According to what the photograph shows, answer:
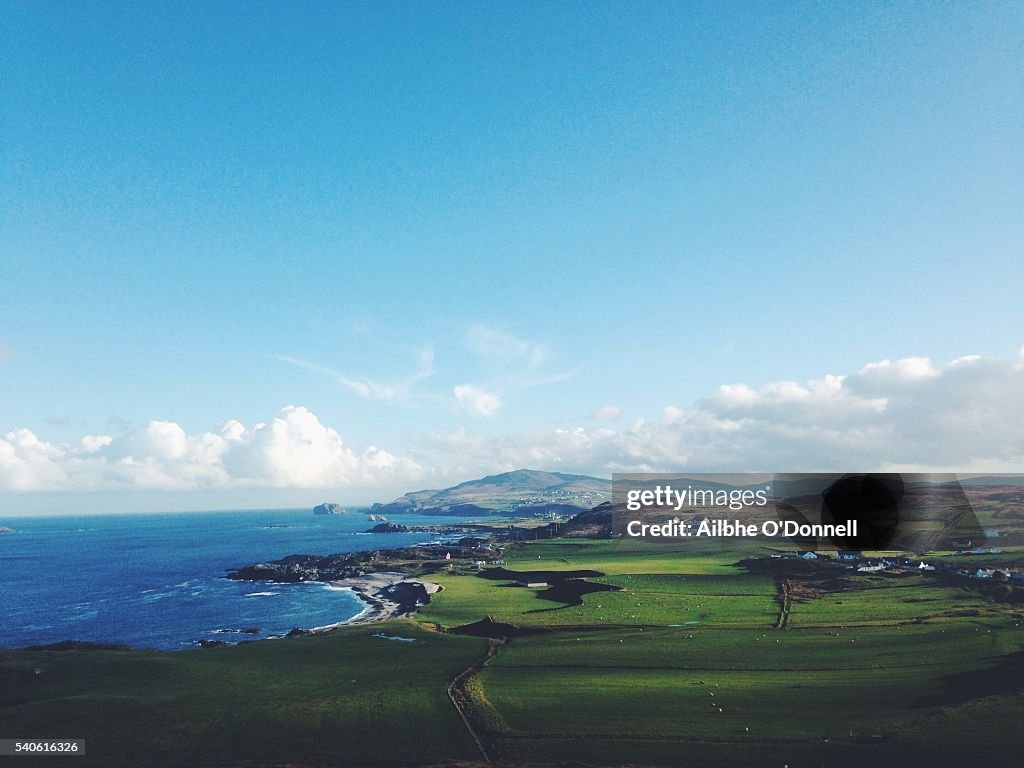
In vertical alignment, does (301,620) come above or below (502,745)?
below

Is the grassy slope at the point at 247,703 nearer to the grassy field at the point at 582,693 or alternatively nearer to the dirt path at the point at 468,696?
the grassy field at the point at 582,693

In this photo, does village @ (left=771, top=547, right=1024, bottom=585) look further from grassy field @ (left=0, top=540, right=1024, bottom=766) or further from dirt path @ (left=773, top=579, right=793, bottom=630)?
grassy field @ (left=0, top=540, right=1024, bottom=766)

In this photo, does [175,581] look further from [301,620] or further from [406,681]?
[406,681]

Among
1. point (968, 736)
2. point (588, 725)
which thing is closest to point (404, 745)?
point (588, 725)

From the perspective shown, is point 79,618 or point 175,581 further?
point 175,581

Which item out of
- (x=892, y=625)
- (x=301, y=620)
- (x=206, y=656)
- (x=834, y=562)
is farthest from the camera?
(x=834, y=562)

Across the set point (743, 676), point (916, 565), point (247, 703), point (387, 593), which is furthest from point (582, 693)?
point (916, 565)

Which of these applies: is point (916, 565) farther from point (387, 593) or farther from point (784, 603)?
point (387, 593)

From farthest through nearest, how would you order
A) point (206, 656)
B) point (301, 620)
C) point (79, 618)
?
1. point (79, 618)
2. point (301, 620)
3. point (206, 656)
